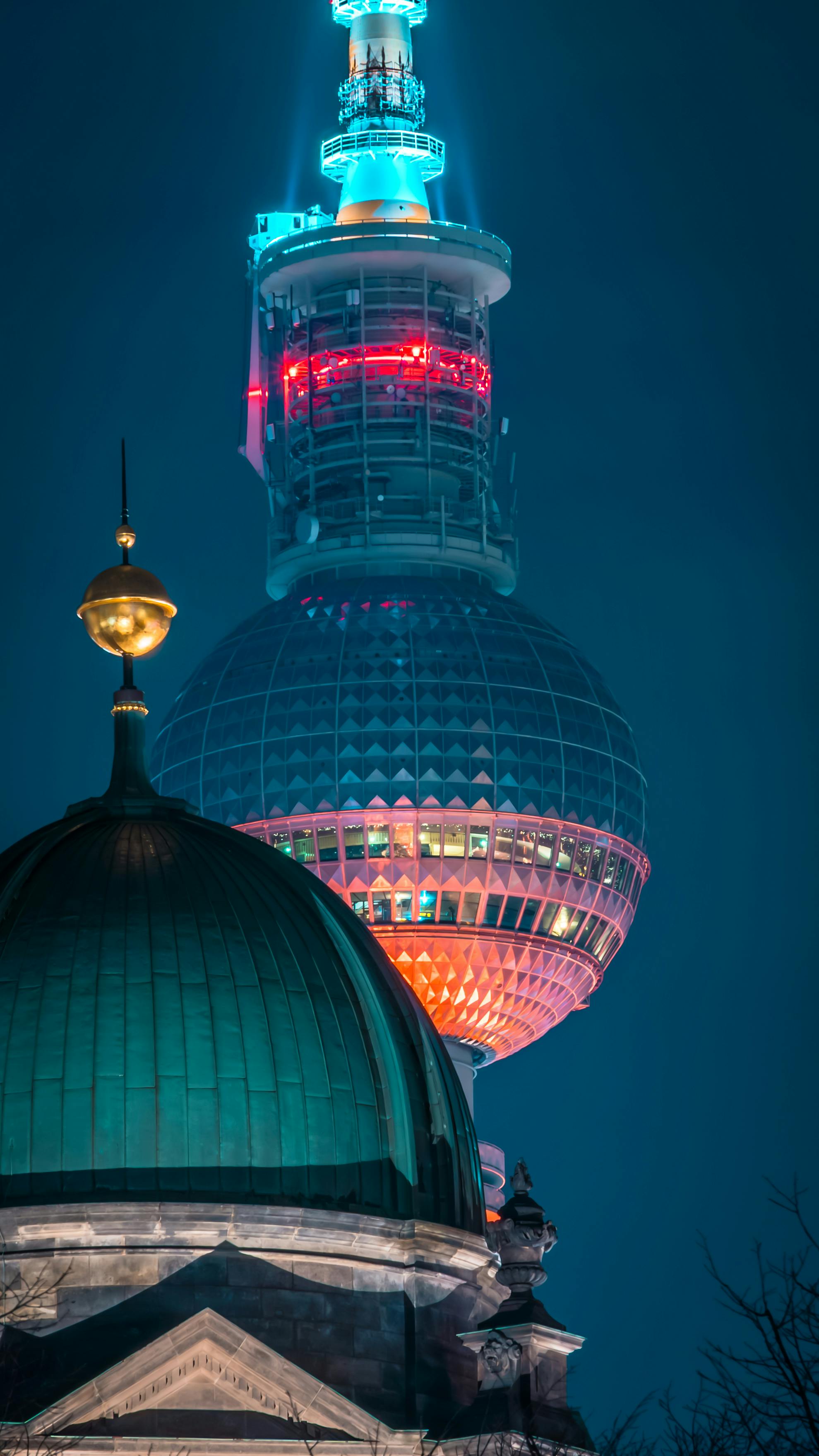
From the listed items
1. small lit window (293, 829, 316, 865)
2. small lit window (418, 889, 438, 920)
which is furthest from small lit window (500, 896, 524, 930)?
small lit window (293, 829, 316, 865)

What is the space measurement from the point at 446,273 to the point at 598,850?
30492 mm

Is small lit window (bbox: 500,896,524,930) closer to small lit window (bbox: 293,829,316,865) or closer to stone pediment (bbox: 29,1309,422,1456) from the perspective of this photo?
small lit window (bbox: 293,829,316,865)

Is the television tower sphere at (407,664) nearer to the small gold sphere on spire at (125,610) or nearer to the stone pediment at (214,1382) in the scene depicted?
the small gold sphere on spire at (125,610)

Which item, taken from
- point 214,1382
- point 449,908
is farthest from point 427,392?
point 214,1382

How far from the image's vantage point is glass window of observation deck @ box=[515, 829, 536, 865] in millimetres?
149000

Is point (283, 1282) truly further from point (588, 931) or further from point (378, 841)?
point (588, 931)

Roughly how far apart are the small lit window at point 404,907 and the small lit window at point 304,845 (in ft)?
12.8

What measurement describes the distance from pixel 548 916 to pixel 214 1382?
77008 mm

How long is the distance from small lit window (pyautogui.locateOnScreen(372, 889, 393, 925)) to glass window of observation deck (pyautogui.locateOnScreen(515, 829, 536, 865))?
577 centimetres

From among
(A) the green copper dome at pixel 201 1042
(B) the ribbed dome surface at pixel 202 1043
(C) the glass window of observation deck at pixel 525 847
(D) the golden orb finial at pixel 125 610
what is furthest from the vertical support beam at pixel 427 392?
(B) the ribbed dome surface at pixel 202 1043

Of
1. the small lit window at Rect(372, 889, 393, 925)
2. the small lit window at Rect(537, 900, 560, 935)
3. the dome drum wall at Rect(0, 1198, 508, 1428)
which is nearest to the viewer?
the dome drum wall at Rect(0, 1198, 508, 1428)

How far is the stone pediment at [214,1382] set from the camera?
73.0m

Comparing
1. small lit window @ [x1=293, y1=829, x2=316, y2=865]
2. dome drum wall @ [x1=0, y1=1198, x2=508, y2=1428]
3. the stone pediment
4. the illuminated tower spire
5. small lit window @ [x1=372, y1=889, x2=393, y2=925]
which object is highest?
the illuminated tower spire

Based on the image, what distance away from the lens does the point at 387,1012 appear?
8312cm
